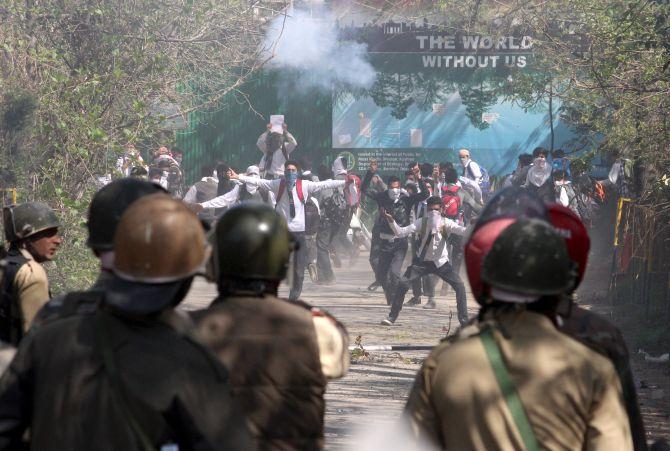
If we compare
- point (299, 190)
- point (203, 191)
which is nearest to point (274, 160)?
point (203, 191)

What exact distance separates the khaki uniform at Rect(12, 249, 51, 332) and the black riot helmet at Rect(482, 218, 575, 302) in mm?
2632

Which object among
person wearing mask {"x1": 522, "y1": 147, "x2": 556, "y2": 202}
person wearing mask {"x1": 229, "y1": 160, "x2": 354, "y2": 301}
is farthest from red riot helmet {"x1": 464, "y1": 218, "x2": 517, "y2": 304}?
person wearing mask {"x1": 522, "y1": 147, "x2": 556, "y2": 202}

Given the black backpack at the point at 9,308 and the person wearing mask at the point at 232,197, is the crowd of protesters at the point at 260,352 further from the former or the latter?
the person wearing mask at the point at 232,197

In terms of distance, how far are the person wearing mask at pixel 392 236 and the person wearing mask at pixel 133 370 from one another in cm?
1231

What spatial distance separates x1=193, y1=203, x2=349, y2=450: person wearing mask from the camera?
3.44 meters

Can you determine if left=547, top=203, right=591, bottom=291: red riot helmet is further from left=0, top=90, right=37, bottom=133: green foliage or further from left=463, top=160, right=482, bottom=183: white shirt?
left=463, top=160, right=482, bottom=183: white shirt

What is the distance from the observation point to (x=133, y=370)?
2.47m

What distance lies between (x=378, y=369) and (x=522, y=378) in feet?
26.5

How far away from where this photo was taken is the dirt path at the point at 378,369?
833cm

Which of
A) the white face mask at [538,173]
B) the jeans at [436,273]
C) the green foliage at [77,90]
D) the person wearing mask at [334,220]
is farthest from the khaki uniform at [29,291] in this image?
the white face mask at [538,173]

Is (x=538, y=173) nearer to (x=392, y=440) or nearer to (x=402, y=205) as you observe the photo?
(x=402, y=205)

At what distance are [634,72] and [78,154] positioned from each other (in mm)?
5922

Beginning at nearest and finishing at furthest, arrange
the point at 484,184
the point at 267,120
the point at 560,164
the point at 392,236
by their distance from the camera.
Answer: the point at 392,236
the point at 560,164
the point at 484,184
the point at 267,120

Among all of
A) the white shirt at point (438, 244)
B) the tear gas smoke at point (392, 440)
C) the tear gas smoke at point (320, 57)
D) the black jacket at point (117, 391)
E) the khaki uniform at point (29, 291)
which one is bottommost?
the white shirt at point (438, 244)
